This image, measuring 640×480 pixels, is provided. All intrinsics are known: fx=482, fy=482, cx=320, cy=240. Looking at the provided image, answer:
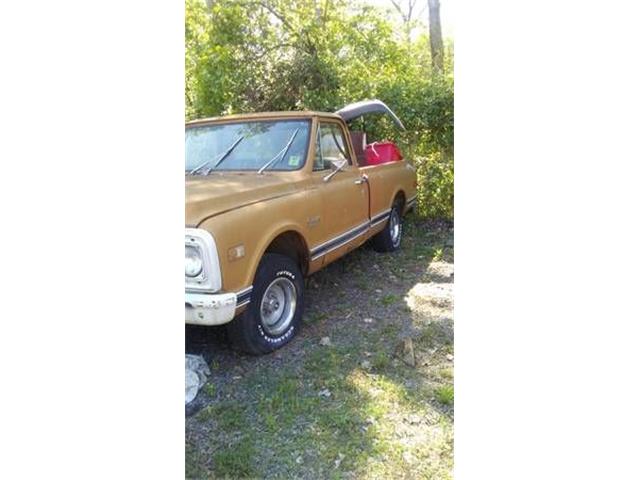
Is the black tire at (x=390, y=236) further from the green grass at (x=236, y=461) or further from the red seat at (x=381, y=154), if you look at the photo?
the green grass at (x=236, y=461)

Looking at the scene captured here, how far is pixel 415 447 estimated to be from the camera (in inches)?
94.3

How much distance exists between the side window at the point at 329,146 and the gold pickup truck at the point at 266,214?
13mm

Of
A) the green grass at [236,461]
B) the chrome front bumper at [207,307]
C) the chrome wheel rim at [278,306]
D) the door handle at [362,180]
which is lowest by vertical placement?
the green grass at [236,461]

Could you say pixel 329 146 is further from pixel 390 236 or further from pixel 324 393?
pixel 324 393

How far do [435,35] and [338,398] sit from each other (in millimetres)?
12145

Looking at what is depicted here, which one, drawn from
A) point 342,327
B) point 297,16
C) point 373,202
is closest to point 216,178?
point 342,327

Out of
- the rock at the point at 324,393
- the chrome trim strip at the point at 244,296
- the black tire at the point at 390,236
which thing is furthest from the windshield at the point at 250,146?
the black tire at the point at 390,236

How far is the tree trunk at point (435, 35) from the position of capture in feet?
39.3

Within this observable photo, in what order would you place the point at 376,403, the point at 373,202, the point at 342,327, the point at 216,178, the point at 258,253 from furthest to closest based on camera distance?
the point at 373,202 < the point at 342,327 < the point at 216,178 < the point at 258,253 < the point at 376,403

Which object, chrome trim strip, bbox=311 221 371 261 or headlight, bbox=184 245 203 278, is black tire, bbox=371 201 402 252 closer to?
chrome trim strip, bbox=311 221 371 261

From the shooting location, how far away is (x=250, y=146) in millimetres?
3975
